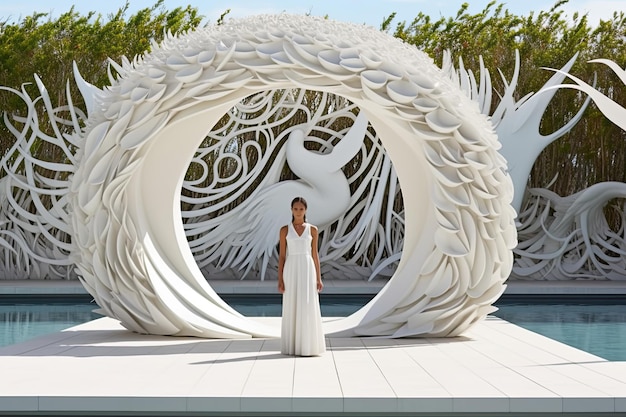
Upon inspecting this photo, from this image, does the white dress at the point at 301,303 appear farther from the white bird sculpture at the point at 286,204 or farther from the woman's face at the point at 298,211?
the white bird sculpture at the point at 286,204

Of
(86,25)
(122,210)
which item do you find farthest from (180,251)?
(86,25)

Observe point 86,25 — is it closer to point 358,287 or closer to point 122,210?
point 358,287

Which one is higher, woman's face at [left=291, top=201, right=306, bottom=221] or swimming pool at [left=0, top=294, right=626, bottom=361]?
woman's face at [left=291, top=201, right=306, bottom=221]

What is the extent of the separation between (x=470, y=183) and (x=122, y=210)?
90.3 inches

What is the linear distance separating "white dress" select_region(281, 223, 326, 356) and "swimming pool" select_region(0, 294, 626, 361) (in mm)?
2368

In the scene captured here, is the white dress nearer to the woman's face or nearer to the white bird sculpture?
the woman's face

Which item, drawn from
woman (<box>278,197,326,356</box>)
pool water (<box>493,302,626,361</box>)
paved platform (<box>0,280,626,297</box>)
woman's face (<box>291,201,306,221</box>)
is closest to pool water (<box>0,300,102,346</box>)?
paved platform (<box>0,280,626,297</box>)

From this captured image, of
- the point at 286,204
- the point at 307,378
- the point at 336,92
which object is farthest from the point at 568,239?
the point at 307,378

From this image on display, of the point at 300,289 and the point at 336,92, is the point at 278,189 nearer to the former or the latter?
the point at 336,92

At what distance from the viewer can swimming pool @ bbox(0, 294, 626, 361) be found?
8234 mm

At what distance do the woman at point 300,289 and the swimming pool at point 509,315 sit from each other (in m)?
2.36

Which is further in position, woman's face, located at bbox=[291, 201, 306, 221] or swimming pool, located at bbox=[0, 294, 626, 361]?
swimming pool, located at bbox=[0, 294, 626, 361]

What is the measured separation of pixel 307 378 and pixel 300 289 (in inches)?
44.2

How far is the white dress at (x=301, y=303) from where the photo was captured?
6051 mm
